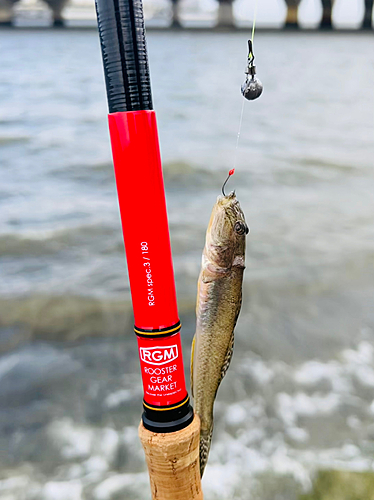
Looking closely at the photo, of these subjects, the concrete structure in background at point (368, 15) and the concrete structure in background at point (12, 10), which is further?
the concrete structure in background at point (368, 15)

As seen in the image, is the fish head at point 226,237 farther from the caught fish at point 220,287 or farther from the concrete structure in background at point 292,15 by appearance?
the concrete structure in background at point 292,15

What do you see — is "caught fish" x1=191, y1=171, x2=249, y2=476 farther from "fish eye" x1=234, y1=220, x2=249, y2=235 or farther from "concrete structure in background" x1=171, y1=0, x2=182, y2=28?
"concrete structure in background" x1=171, y1=0, x2=182, y2=28

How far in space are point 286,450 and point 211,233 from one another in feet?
5.41

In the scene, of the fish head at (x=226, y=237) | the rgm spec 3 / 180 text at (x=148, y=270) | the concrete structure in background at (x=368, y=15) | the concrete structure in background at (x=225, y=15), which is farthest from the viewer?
the concrete structure in background at (x=368, y=15)

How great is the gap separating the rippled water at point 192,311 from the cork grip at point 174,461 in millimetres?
952

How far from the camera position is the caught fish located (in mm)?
1770

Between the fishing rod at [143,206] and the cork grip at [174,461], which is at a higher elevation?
the fishing rod at [143,206]

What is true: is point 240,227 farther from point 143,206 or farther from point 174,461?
point 174,461

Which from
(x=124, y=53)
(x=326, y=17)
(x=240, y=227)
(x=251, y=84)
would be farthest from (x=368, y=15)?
(x=124, y=53)

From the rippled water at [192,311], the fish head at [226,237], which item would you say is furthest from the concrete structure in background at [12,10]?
the fish head at [226,237]

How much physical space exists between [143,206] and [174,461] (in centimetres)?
81

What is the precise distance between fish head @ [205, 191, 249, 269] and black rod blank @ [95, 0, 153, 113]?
18.4 inches

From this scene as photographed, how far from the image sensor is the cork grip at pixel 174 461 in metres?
1.65

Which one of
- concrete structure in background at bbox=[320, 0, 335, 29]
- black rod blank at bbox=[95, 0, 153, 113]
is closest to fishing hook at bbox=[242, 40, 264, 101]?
black rod blank at bbox=[95, 0, 153, 113]
